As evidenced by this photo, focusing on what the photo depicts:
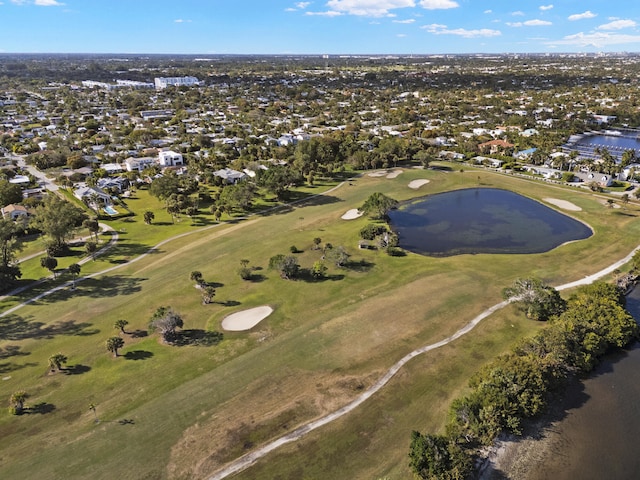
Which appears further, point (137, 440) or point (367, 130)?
point (367, 130)

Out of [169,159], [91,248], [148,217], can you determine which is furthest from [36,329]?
[169,159]

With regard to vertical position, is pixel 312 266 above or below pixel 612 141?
below

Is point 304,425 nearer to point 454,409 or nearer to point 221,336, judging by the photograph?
point 454,409

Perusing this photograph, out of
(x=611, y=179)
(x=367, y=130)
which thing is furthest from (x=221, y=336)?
(x=367, y=130)

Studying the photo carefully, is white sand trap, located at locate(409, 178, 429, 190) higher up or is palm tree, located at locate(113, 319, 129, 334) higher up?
white sand trap, located at locate(409, 178, 429, 190)

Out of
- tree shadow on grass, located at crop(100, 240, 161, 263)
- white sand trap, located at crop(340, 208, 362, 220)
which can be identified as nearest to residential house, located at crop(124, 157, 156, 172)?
tree shadow on grass, located at crop(100, 240, 161, 263)

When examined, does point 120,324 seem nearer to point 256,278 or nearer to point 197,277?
point 197,277

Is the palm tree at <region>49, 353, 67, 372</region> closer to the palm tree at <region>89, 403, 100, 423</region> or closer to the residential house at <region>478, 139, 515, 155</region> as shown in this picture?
the palm tree at <region>89, 403, 100, 423</region>
